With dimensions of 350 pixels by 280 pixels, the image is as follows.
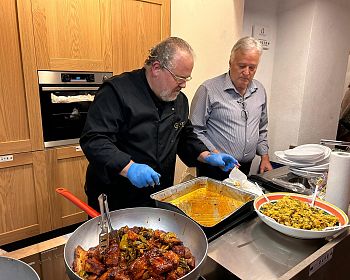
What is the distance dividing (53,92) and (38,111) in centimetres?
17

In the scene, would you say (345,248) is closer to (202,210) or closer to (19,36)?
(202,210)

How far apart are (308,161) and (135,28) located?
166cm

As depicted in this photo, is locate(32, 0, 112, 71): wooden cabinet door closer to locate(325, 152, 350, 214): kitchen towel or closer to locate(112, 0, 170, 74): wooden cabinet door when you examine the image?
locate(112, 0, 170, 74): wooden cabinet door

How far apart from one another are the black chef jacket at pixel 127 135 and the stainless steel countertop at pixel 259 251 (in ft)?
1.48

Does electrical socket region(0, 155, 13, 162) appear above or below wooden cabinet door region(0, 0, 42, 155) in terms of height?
below

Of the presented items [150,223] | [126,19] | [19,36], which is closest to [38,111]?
[19,36]

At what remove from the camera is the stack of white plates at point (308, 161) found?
1450 millimetres

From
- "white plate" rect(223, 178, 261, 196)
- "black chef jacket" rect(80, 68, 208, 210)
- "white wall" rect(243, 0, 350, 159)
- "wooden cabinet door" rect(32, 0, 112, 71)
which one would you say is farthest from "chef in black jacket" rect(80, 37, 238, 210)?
"white wall" rect(243, 0, 350, 159)

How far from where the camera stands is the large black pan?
2.51 feet

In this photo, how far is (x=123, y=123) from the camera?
1.30 metres

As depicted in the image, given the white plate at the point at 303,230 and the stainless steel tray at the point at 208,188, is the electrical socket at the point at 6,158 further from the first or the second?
the white plate at the point at 303,230

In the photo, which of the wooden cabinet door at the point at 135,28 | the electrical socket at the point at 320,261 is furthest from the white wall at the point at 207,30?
the electrical socket at the point at 320,261

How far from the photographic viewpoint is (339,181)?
3.42ft

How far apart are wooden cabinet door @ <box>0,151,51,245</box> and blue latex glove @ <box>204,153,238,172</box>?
4.33ft
